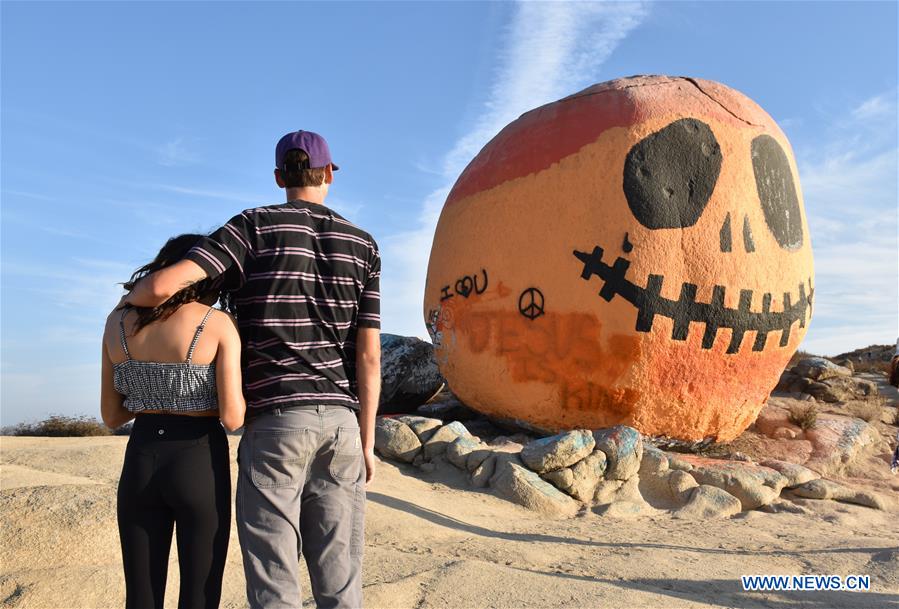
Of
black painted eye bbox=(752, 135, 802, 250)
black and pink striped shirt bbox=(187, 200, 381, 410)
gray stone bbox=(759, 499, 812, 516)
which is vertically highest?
black painted eye bbox=(752, 135, 802, 250)

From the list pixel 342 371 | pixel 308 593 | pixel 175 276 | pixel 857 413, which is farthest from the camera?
pixel 857 413

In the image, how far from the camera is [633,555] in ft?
14.7

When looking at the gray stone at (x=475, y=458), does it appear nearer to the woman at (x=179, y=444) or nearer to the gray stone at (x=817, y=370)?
the woman at (x=179, y=444)

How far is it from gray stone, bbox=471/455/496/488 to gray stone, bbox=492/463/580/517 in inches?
4.4

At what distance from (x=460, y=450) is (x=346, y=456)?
4.47m

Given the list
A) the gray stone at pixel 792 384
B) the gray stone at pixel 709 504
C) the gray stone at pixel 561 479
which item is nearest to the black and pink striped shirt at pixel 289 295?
the gray stone at pixel 561 479

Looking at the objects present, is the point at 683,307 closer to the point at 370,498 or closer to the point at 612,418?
the point at 612,418

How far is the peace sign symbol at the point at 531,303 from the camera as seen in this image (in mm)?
6953

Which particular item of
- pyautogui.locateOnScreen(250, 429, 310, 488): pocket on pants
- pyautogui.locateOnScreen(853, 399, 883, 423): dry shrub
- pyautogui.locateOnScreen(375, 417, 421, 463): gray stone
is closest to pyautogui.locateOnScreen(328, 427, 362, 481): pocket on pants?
pyautogui.locateOnScreen(250, 429, 310, 488): pocket on pants

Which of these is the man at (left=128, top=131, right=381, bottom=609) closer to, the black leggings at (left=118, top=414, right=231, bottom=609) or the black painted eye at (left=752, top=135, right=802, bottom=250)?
the black leggings at (left=118, top=414, right=231, bottom=609)

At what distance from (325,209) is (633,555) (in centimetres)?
336

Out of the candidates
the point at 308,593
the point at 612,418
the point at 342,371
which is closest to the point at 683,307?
the point at 612,418

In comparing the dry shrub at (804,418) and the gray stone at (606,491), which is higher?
the dry shrub at (804,418)

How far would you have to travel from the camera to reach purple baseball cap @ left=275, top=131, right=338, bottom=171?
7.31ft
